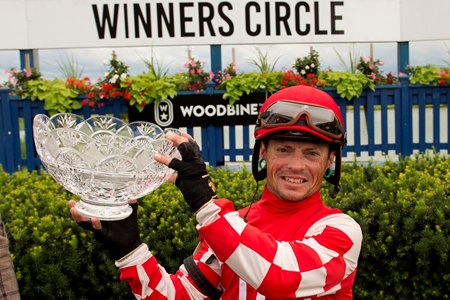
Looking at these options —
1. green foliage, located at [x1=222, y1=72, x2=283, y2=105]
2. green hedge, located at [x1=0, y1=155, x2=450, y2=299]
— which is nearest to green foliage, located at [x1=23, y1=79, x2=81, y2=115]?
green foliage, located at [x1=222, y1=72, x2=283, y2=105]

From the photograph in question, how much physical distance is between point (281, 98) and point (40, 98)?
690 centimetres

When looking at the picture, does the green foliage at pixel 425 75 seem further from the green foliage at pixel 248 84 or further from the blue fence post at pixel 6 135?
the blue fence post at pixel 6 135

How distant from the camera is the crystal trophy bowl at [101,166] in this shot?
1597 millimetres

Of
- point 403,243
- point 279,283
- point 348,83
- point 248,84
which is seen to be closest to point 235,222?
point 279,283

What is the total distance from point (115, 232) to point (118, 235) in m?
0.01

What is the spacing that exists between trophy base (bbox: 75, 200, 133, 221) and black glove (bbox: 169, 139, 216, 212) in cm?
→ 26

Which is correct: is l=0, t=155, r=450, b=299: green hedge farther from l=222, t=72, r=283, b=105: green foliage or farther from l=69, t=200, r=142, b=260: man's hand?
l=222, t=72, r=283, b=105: green foliage

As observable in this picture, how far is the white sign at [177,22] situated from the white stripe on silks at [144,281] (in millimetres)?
6335

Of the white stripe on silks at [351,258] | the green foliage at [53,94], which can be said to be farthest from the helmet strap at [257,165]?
the green foliage at [53,94]

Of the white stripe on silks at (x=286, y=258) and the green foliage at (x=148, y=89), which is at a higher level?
the green foliage at (x=148, y=89)

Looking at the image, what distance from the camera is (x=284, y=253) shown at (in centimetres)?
149

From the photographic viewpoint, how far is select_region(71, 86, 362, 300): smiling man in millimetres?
1436

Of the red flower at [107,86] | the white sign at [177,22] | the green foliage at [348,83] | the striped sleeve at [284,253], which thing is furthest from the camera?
the green foliage at [348,83]

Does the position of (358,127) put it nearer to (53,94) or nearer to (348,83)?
(348,83)
